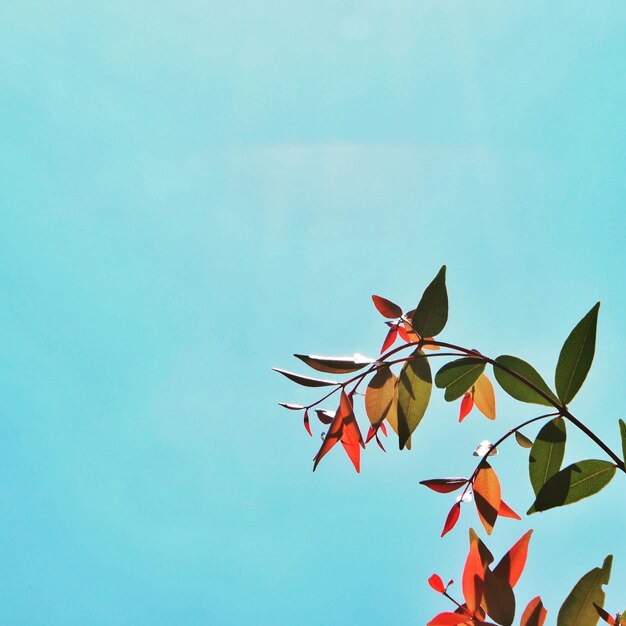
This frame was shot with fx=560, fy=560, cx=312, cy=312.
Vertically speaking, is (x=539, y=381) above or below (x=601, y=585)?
above

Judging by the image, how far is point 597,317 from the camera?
0.74m

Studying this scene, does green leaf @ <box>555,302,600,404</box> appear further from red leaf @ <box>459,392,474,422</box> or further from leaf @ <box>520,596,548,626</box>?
red leaf @ <box>459,392,474,422</box>

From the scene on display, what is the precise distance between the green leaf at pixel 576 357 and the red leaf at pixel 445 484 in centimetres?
24

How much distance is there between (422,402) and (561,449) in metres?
0.20

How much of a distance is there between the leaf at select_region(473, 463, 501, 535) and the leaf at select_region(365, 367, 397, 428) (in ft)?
0.65

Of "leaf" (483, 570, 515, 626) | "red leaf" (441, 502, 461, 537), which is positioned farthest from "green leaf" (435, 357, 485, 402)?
"leaf" (483, 570, 515, 626)

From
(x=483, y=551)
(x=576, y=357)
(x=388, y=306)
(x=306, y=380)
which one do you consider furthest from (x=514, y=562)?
(x=388, y=306)

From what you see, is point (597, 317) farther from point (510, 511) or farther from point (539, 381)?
point (510, 511)

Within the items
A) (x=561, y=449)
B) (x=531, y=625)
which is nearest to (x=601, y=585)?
(x=531, y=625)

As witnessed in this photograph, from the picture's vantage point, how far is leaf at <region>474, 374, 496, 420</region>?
3.80 ft

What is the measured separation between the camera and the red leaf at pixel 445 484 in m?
0.93

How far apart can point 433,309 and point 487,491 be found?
1.07 ft

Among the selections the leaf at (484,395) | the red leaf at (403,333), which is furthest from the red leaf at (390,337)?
the leaf at (484,395)

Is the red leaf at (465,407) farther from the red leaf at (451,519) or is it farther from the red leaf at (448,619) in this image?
the red leaf at (448,619)
